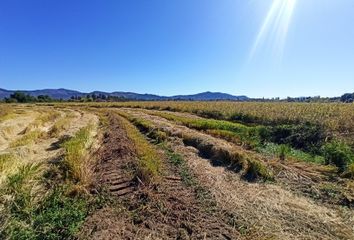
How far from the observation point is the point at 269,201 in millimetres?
5832

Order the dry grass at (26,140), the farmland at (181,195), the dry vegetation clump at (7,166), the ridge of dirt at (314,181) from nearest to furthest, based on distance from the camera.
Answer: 1. the farmland at (181,195)
2. the ridge of dirt at (314,181)
3. the dry vegetation clump at (7,166)
4. the dry grass at (26,140)

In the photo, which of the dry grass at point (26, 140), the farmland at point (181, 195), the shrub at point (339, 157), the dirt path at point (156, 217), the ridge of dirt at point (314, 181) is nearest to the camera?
the dirt path at point (156, 217)

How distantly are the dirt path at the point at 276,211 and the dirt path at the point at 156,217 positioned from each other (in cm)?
52

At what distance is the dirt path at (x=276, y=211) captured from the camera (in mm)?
4641

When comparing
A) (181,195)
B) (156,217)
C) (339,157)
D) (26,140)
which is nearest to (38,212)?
(156,217)

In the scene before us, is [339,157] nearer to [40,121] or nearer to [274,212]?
[274,212]

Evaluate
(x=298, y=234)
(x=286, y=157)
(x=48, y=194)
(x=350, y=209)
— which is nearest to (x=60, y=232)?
(x=48, y=194)

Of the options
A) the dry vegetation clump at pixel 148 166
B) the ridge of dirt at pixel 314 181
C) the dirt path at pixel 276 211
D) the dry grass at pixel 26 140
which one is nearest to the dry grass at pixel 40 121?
the dry grass at pixel 26 140

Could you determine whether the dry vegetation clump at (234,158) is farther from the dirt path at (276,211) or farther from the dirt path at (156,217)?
the dirt path at (156,217)

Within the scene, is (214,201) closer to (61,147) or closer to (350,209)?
(350,209)

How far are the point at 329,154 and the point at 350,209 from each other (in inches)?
151

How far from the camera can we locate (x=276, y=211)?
17.7 ft

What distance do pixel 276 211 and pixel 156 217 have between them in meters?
2.22

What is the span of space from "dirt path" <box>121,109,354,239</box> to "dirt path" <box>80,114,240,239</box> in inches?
20.6
